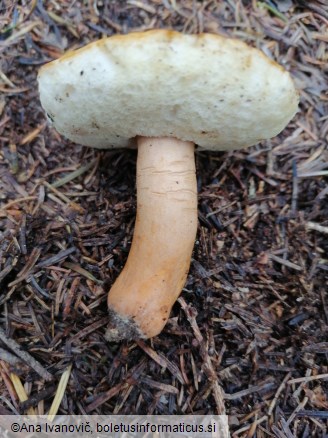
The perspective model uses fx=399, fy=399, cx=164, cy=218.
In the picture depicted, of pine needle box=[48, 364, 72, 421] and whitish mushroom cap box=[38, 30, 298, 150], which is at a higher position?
whitish mushroom cap box=[38, 30, 298, 150]

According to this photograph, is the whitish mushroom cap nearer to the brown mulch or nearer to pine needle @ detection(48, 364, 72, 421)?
the brown mulch

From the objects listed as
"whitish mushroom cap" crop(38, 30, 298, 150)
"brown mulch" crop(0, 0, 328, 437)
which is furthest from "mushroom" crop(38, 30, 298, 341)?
"brown mulch" crop(0, 0, 328, 437)

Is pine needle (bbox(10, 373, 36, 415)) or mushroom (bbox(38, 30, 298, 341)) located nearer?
mushroom (bbox(38, 30, 298, 341))

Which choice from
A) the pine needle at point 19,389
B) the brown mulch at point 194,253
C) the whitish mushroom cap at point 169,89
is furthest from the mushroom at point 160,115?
the pine needle at point 19,389

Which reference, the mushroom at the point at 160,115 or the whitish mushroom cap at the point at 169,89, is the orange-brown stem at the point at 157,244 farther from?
→ the whitish mushroom cap at the point at 169,89

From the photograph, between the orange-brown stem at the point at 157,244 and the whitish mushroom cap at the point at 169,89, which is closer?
the whitish mushroom cap at the point at 169,89

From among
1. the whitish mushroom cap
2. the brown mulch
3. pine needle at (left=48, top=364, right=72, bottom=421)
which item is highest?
the whitish mushroom cap

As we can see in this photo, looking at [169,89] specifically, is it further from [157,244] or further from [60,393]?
[60,393]
